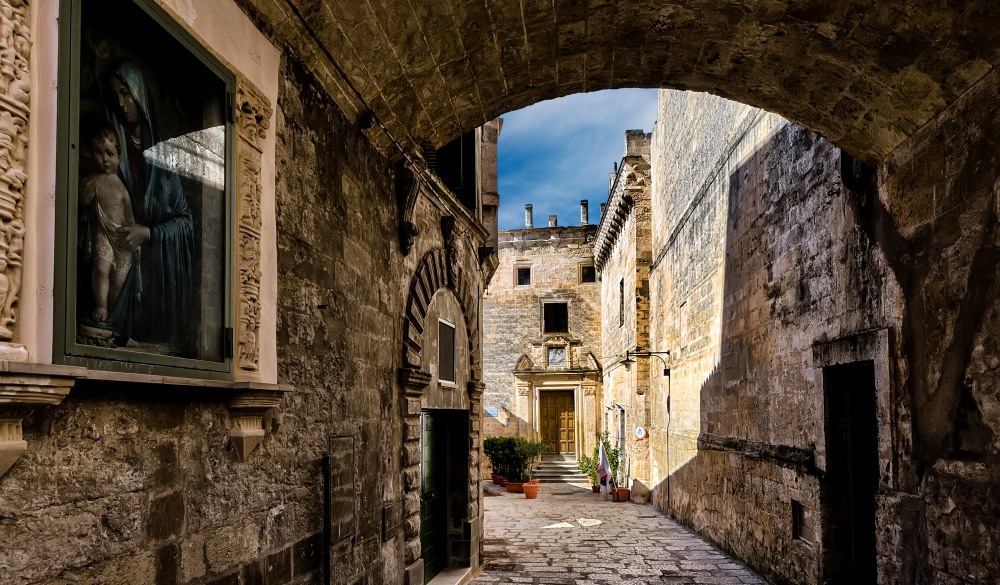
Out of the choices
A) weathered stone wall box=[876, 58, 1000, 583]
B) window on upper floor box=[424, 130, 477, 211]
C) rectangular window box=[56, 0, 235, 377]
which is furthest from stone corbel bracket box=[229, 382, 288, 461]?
window on upper floor box=[424, 130, 477, 211]

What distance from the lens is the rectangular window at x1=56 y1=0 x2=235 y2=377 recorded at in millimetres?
2168

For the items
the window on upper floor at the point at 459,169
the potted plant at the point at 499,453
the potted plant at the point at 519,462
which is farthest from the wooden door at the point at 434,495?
the potted plant at the point at 499,453

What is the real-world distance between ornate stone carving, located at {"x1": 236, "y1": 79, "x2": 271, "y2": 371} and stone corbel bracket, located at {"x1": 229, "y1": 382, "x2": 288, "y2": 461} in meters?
0.12

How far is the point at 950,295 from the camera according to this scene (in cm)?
428

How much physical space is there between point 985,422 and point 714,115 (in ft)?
24.7

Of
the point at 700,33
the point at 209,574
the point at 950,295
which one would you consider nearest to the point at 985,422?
the point at 950,295

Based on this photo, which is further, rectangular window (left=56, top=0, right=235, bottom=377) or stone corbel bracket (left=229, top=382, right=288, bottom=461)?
stone corbel bracket (left=229, top=382, right=288, bottom=461)

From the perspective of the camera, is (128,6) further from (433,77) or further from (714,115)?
(714,115)

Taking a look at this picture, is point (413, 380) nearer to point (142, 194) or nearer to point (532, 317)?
point (142, 194)

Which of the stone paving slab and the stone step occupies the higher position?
the stone paving slab

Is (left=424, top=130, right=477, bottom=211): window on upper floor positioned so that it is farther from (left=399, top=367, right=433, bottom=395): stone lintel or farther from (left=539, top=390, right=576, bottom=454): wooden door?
(left=539, top=390, right=576, bottom=454): wooden door

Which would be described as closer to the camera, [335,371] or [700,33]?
[335,371]

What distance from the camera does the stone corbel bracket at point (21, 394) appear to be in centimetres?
185

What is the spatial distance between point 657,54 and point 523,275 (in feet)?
68.2
